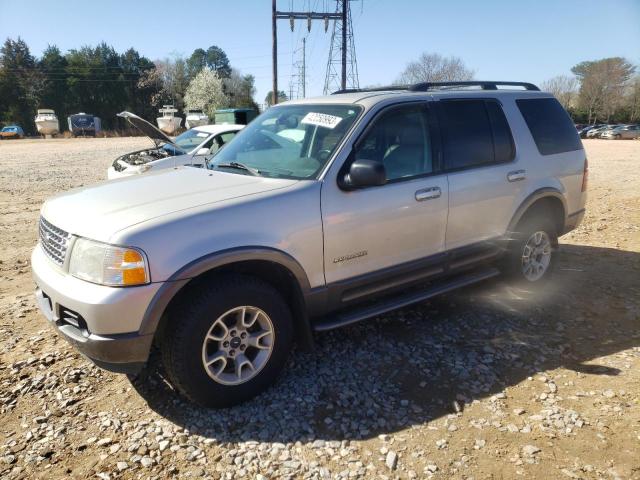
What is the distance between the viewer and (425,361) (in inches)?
145

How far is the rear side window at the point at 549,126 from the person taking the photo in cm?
471

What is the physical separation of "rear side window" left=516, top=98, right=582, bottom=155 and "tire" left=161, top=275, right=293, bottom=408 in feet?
10.6

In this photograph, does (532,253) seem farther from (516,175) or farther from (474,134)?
(474,134)

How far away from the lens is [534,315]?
4484mm

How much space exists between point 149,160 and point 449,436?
8282mm

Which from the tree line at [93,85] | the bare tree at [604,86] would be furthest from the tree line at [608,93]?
the tree line at [93,85]

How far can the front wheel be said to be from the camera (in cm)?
469

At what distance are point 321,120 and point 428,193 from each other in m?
1.05

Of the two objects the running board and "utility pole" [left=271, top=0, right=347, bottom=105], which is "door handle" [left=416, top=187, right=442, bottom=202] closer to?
the running board

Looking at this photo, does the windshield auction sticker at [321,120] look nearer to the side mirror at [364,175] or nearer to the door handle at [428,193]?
the side mirror at [364,175]

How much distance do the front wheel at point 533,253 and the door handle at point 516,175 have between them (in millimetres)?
502

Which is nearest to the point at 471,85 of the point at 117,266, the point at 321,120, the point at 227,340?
the point at 321,120

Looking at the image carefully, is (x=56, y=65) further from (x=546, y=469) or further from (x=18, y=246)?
(x=546, y=469)

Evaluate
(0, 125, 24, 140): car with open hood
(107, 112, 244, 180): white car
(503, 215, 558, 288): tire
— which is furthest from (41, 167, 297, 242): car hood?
(0, 125, 24, 140): car with open hood
